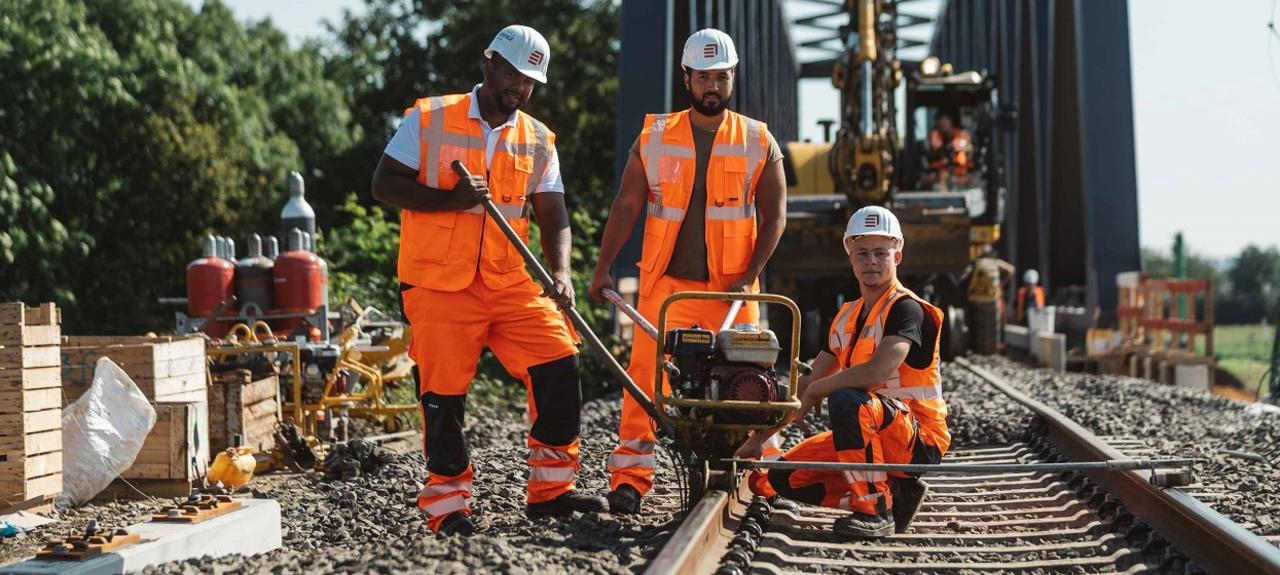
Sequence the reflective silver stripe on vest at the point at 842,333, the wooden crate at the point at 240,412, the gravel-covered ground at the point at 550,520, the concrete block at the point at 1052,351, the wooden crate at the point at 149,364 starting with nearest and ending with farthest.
Answer: the gravel-covered ground at the point at 550,520, the reflective silver stripe on vest at the point at 842,333, the wooden crate at the point at 149,364, the wooden crate at the point at 240,412, the concrete block at the point at 1052,351

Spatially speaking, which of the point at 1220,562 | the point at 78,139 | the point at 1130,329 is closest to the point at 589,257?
the point at 1130,329

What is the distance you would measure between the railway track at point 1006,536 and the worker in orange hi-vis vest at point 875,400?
131 mm

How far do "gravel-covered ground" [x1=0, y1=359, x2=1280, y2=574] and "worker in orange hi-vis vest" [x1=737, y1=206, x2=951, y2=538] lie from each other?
2.01 ft

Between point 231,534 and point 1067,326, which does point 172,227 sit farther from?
point 231,534

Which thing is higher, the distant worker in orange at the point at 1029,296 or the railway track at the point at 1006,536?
the distant worker in orange at the point at 1029,296

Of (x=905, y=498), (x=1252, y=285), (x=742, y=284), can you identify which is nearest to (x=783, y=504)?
(x=905, y=498)

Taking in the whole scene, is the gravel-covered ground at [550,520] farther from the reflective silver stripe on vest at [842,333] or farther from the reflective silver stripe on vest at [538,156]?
the reflective silver stripe on vest at [538,156]

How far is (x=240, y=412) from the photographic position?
24.5ft

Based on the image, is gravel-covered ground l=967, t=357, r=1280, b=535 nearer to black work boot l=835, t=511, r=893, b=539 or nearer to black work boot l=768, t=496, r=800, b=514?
black work boot l=835, t=511, r=893, b=539

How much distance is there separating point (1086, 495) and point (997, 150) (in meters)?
11.0

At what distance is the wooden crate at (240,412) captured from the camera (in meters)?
7.45

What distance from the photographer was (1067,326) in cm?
1983

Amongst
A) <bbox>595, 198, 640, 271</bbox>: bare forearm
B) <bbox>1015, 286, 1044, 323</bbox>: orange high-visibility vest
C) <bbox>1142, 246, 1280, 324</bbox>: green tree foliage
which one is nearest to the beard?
<bbox>595, 198, 640, 271</bbox>: bare forearm

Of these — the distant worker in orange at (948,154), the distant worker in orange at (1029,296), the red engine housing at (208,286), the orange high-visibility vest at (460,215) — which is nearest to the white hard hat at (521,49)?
the orange high-visibility vest at (460,215)
